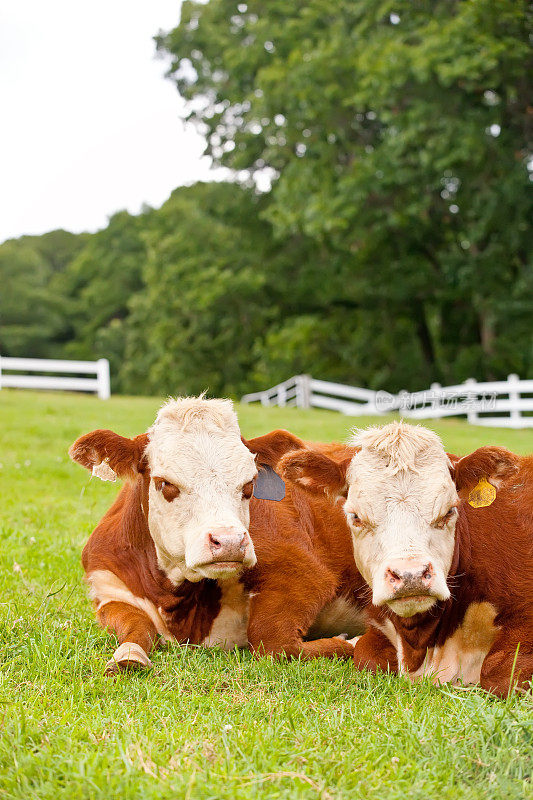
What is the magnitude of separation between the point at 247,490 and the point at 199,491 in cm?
30

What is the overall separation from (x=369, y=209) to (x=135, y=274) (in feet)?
99.9

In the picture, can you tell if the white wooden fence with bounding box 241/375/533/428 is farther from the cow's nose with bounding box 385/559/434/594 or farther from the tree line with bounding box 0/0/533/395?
the cow's nose with bounding box 385/559/434/594

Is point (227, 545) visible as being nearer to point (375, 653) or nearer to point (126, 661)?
point (126, 661)

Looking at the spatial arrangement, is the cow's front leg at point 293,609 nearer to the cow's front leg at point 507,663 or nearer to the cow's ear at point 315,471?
the cow's ear at point 315,471

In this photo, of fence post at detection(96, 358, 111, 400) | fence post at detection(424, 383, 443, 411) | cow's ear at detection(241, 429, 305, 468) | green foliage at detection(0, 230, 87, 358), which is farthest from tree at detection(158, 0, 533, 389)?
green foliage at detection(0, 230, 87, 358)

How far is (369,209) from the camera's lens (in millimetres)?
21516

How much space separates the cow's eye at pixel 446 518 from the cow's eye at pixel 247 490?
3.54 feet

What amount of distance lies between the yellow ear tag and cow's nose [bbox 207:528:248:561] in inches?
44.6

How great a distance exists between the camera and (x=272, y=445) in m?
4.90

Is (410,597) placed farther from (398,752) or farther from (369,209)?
(369,209)

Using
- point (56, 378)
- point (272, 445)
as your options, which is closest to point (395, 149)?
point (56, 378)

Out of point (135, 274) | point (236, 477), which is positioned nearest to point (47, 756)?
point (236, 477)

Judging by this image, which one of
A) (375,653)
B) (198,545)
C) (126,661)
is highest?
(198,545)

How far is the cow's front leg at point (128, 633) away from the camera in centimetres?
411
